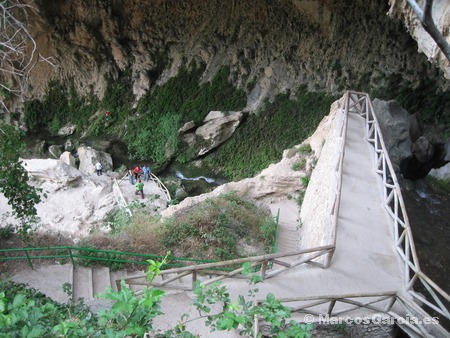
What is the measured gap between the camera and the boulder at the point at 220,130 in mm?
18250

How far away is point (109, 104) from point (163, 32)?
5.27m

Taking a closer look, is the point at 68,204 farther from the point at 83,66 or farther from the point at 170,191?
the point at 83,66

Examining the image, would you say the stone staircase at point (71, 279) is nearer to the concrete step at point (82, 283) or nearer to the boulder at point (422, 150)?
the concrete step at point (82, 283)

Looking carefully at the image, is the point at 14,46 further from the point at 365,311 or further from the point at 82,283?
the point at 365,311

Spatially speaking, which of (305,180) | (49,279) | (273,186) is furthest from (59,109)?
(49,279)

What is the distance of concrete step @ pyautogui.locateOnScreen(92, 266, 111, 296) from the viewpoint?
664 cm

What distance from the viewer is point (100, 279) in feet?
22.4

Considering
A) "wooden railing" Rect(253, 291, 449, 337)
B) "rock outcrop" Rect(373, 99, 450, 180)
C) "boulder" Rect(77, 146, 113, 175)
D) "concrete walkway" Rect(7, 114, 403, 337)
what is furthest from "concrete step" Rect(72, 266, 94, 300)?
"boulder" Rect(77, 146, 113, 175)

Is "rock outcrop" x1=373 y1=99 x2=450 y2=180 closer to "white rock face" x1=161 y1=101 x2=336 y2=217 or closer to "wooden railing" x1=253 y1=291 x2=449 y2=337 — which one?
"white rock face" x1=161 y1=101 x2=336 y2=217

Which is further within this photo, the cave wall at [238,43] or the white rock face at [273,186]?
the cave wall at [238,43]

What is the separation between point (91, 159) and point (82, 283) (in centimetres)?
1235

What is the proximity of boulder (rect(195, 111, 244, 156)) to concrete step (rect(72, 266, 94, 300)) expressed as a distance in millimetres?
11926

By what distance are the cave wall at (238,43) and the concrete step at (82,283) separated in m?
13.5

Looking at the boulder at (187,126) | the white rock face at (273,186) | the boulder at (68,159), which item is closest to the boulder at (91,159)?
the boulder at (68,159)
